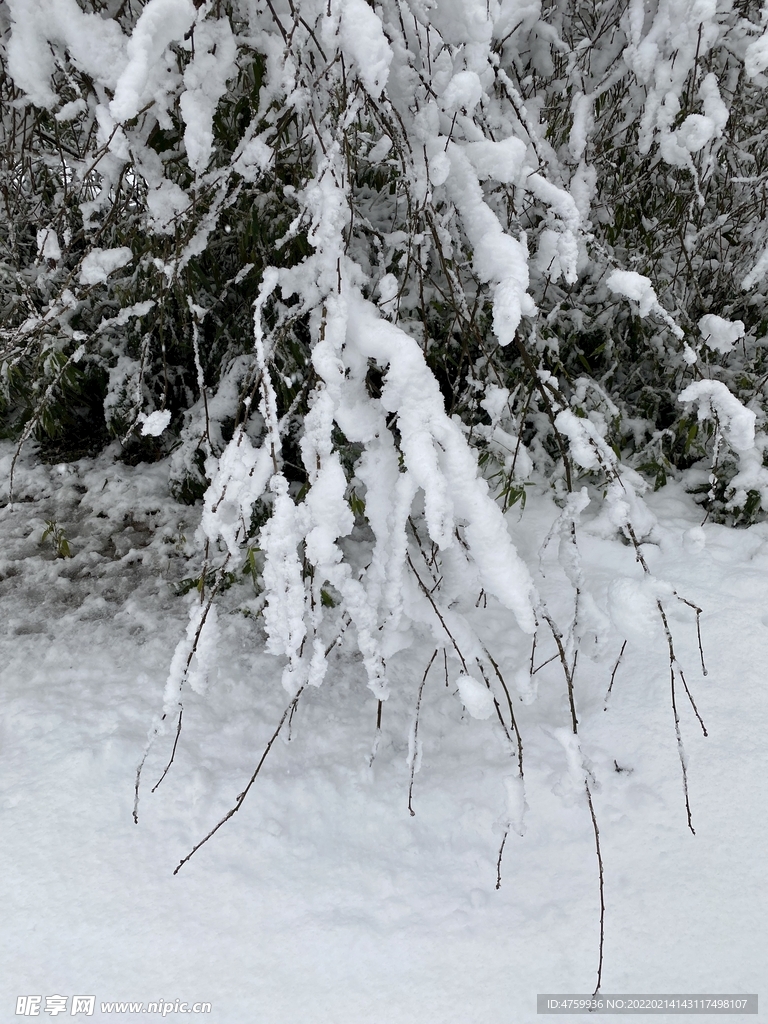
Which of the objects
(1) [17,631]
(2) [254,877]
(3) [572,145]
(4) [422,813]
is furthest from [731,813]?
(1) [17,631]

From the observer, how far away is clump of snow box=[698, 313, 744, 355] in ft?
5.48

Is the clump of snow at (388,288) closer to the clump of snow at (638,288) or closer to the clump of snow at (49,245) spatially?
the clump of snow at (638,288)

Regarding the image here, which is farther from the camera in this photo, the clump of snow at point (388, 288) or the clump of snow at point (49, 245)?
the clump of snow at point (49, 245)

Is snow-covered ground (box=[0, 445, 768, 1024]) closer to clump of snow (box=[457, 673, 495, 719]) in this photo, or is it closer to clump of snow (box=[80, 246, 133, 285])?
clump of snow (box=[457, 673, 495, 719])

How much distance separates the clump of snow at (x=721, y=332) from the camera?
1.67 metres

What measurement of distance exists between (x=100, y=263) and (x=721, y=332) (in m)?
1.52

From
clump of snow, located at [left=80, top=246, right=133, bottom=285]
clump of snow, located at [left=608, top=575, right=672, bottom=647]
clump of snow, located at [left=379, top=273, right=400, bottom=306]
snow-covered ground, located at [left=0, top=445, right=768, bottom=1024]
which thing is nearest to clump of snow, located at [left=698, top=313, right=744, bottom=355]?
snow-covered ground, located at [left=0, top=445, right=768, bottom=1024]

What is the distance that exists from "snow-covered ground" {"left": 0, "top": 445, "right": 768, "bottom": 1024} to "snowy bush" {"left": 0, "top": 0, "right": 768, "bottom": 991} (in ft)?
0.51

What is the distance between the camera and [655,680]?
1.54 metres

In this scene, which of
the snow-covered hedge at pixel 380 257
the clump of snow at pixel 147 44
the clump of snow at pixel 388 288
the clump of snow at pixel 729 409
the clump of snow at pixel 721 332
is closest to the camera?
the clump of snow at pixel 147 44

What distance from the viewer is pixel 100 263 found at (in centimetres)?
133

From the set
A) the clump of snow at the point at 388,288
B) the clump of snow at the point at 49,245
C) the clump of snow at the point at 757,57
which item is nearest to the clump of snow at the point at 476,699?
the clump of snow at the point at 388,288

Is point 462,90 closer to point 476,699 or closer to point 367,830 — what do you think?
point 476,699

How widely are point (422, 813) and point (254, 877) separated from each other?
354 mm
